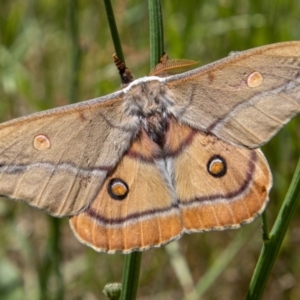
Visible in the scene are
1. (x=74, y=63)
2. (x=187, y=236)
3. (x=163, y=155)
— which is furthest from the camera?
(x=187, y=236)

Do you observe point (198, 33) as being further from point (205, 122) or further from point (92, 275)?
point (205, 122)

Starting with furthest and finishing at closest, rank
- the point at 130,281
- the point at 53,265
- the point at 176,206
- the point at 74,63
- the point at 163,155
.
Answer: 1. the point at 74,63
2. the point at 53,265
3. the point at 163,155
4. the point at 176,206
5. the point at 130,281

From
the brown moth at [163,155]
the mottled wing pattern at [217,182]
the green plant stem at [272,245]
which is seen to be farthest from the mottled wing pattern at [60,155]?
the green plant stem at [272,245]

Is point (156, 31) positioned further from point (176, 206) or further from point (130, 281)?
point (130, 281)

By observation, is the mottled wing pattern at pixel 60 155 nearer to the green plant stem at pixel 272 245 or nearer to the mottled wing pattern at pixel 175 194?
the mottled wing pattern at pixel 175 194

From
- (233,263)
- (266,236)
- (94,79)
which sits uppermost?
(266,236)

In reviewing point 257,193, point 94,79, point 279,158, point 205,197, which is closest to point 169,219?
point 205,197

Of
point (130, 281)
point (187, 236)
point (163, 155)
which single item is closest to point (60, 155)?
point (163, 155)
